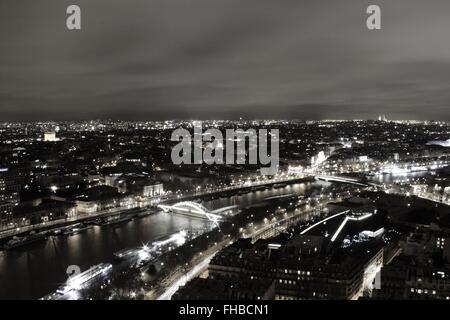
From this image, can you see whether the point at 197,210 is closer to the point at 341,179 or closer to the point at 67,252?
the point at 67,252

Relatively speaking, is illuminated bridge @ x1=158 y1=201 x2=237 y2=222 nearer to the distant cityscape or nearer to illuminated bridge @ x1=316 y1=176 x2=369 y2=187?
the distant cityscape

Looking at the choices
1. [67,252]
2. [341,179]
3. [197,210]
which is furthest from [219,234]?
[341,179]

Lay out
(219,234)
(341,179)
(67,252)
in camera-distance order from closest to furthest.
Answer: (67,252) < (219,234) < (341,179)

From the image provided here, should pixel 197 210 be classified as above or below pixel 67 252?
above

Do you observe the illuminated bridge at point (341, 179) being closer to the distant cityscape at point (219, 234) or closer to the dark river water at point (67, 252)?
the distant cityscape at point (219, 234)
